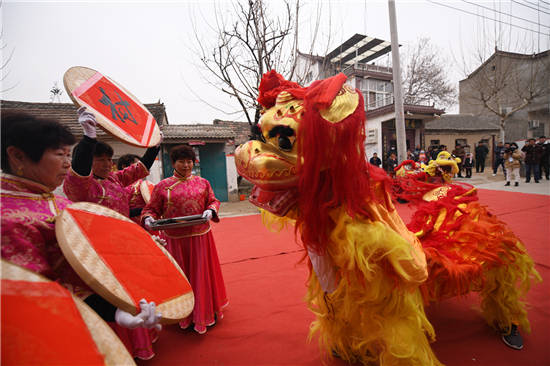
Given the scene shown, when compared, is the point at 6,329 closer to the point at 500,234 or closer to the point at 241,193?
the point at 500,234

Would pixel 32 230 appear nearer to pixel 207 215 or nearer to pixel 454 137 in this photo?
pixel 207 215

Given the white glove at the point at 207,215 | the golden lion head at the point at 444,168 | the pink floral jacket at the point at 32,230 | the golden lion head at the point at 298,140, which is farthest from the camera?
the golden lion head at the point at 444,168

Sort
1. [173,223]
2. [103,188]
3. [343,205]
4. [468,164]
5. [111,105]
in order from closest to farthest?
[343,205], [111,105], [103,188], [173,223], [468,164]

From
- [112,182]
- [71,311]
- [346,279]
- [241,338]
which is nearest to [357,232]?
[346,279]

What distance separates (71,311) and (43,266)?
21 cm

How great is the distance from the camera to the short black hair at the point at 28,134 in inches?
36.8

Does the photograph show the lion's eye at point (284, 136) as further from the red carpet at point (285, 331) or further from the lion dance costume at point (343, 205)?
the red carpet at point (285, 331)

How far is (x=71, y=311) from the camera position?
852 mm

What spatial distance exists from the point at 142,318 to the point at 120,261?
0.90 feet

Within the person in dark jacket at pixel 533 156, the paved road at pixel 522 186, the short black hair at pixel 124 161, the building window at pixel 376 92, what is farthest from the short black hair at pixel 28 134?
the building window at pixel 376 92

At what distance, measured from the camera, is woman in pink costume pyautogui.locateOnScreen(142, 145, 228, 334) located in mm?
Result: 2291

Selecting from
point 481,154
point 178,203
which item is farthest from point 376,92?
point 178,203

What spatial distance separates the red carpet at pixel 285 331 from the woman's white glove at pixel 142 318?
0.99 m

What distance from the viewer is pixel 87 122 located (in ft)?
4.35
